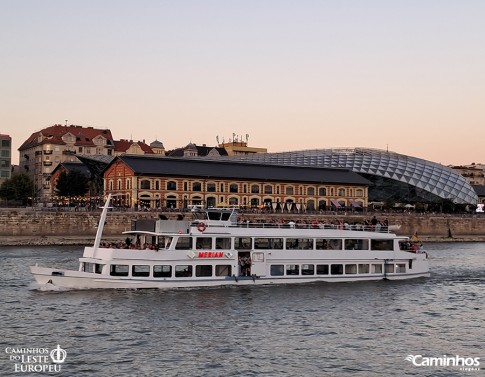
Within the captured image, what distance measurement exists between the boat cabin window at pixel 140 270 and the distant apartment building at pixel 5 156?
105m

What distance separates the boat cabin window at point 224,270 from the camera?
4497 cm

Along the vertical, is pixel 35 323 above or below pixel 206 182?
below

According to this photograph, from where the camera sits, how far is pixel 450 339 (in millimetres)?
32406

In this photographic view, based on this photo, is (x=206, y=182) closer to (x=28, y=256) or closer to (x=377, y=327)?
(x=28, y=256)

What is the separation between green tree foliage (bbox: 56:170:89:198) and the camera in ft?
441

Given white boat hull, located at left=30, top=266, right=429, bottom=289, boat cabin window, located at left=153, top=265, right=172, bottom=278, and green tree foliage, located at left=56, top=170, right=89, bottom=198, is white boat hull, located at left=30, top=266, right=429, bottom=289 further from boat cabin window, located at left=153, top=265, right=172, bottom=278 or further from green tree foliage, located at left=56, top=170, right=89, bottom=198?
green tree foliage, located at left=56, top=170, right=89, bottom=198

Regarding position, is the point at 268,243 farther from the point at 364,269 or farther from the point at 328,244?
the point at 364,269

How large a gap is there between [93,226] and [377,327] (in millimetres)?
64987

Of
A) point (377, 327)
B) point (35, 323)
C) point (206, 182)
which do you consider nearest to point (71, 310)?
point (35, 323)

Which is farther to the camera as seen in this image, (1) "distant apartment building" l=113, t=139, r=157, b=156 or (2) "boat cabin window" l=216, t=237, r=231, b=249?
(1) "distant apartment building" l=113, t=139, r=157, b=156

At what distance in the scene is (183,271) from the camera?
43.8 meters

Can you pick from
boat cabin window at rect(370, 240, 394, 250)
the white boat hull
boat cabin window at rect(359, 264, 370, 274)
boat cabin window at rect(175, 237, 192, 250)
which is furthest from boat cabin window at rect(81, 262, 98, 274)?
boat cabin window at rect(370, 240, 394, 250)

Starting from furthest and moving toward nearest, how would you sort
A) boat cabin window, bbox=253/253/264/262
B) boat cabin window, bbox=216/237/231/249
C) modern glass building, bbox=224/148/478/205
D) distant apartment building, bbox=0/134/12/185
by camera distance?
modern glass building, bbox=224/148/478/205
distant apartment building, bbox=0/134/12/185
boat cabin window, bbox=253/253/264/262
boat cabin window, bbox=216/237/231/249

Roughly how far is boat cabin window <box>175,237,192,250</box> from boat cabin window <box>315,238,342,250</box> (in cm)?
985
